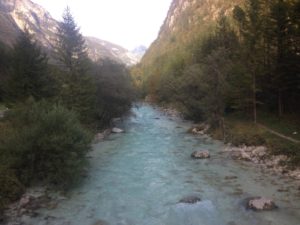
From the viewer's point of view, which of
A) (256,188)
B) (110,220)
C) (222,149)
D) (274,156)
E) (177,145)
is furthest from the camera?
(177,145)

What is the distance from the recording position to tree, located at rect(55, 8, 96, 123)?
4459cm

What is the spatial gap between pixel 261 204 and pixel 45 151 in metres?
15.8

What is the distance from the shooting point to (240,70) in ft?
149

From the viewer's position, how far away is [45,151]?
2627cm

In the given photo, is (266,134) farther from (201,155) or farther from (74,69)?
(74,69)

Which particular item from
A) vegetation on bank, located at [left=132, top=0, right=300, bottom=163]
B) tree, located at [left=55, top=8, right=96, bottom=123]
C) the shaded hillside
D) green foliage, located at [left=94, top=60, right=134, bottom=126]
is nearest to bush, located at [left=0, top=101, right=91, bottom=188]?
tree, located at [left=55, top=8, right=96, bottom=123]

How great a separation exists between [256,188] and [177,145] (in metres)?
17.6

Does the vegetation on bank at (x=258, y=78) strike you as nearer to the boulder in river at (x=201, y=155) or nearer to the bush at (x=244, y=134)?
the bush at (x=244, y=134)

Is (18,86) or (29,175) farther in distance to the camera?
(18,86)

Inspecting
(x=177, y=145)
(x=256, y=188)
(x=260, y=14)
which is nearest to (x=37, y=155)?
(x=256, y=188)

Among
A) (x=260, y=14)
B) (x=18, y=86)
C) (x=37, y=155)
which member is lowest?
(x=37, y=155)

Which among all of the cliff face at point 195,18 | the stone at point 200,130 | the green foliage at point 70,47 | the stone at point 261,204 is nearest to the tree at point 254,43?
the stone at point 200,130

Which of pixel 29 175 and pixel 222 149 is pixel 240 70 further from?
pixel 29 175

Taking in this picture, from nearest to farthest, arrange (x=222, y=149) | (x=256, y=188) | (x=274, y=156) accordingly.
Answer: (x=256, y=188), (x=274, y=156), (x=222, y=149)
